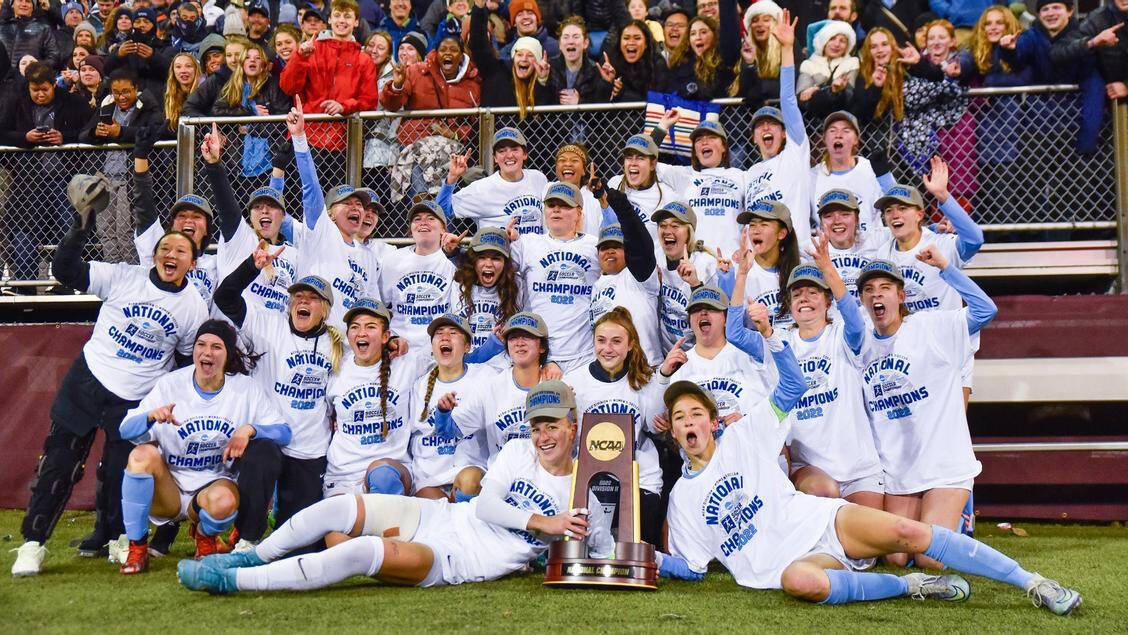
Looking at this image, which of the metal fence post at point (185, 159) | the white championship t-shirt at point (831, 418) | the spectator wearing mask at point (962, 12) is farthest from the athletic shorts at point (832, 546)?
the metal fence post at point (185, 159)

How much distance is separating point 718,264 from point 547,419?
6.08 ft

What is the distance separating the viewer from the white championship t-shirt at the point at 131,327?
25.1ft

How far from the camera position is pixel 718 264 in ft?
25.3

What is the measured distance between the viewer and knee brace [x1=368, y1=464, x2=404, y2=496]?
23.9 ft

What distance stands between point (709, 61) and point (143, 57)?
5750 millimetres

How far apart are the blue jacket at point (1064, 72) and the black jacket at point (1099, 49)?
0.04m

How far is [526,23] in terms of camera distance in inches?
421

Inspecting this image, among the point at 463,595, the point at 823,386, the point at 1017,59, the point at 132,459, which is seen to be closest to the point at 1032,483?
the point at 823,386

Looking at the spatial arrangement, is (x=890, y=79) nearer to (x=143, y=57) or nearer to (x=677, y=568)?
(x=677, y=568)

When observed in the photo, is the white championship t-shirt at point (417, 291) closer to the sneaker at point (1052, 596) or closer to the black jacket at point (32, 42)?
the sneaker at point (1052, 596)

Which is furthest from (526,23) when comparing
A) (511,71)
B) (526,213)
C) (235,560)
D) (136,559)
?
(235,560)

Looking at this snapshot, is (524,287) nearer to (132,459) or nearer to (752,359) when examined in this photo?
(752,359)

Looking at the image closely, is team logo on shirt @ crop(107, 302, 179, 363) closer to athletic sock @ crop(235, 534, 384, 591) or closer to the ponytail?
the ponytail

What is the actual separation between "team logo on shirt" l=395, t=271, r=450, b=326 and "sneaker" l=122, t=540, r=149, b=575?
257cm
